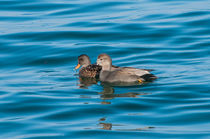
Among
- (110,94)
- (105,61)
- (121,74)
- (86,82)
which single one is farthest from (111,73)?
(110,94)

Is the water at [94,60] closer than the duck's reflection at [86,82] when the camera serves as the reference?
Yes

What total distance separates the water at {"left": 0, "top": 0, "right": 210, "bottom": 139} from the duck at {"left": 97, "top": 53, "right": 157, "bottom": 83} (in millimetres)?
324

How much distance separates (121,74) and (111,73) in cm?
34

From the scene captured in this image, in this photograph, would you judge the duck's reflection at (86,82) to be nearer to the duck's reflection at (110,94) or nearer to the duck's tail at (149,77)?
the duck's reflection at (110,94)

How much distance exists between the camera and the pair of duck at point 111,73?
40.0 feet

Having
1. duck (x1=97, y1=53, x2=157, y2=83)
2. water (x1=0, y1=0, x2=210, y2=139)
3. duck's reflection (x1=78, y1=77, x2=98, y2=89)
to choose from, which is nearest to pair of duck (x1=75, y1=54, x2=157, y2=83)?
duck (x1=97, y1=53, x2=157, y2=83)

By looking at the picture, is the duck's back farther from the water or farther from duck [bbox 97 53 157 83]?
duck [bbox 97 53 157 83]

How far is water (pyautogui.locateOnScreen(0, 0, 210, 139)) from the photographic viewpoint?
363 inches

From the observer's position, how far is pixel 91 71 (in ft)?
44.3

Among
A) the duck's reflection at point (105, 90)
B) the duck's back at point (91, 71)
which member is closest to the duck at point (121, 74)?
the duck's reflection at point (105, 90)

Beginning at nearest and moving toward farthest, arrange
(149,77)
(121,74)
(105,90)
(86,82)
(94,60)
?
(105,90), (149,77), (121,74), (86,82), (94,60)

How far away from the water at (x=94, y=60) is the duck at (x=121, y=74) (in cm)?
32

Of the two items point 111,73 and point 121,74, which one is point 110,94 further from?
point 111,73

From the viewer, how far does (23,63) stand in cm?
1505
